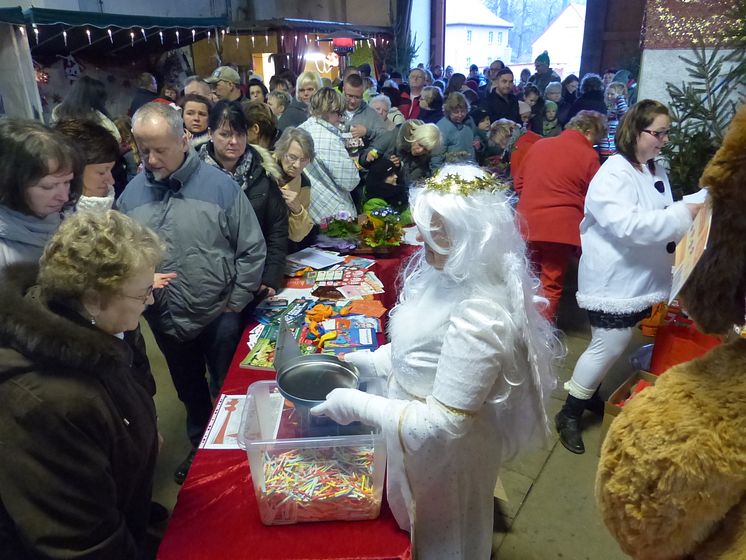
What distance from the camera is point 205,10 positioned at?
38.5ft

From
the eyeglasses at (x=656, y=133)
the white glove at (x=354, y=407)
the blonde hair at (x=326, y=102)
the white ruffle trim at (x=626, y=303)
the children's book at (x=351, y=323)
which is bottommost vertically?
the children's book at (x=351, y=323)

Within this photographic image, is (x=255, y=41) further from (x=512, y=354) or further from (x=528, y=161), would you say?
(x=512, y=354)

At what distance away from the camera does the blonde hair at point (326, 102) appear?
4168 millimetres

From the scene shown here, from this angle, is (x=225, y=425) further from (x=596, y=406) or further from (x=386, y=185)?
(x=386, y=185)

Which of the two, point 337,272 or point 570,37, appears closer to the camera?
point 337,272

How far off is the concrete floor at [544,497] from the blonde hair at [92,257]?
1729mm

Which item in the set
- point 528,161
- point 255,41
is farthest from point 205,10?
point 528,161

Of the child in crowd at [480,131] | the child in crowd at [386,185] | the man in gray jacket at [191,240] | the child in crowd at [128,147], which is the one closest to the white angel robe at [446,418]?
the man in gray jacket at [191,240]

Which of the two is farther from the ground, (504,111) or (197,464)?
(504,111)

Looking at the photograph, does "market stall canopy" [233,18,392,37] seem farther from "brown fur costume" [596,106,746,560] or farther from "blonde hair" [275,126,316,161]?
"brown fur costume" [596,106,746,560]

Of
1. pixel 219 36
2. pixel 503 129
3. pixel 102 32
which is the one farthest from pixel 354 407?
pixel 219 36

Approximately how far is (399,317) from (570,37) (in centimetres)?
1353

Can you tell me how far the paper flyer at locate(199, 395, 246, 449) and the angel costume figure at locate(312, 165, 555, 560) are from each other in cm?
48

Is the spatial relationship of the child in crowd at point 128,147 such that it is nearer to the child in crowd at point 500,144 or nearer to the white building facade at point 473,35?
the child in crowd at point 500,144
